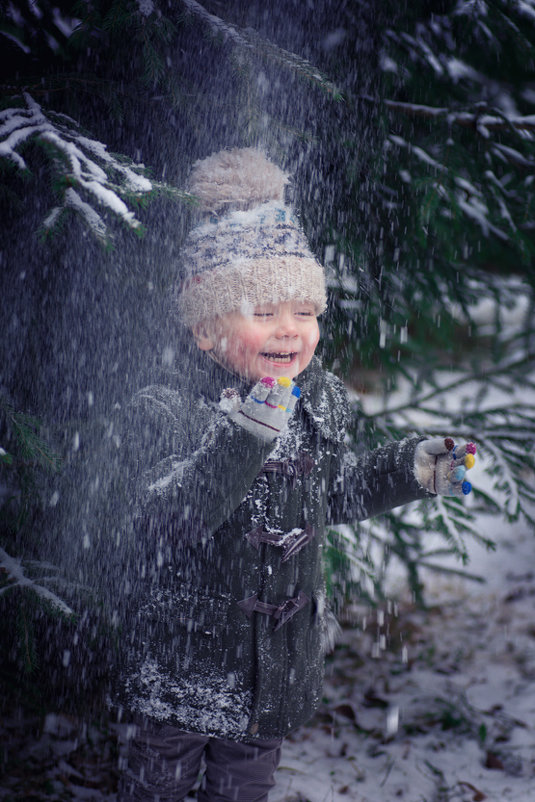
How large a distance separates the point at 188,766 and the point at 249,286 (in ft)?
5.26

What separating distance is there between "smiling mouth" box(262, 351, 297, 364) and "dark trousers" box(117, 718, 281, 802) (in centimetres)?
124

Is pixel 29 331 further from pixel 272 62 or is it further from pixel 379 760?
pixel 379 760

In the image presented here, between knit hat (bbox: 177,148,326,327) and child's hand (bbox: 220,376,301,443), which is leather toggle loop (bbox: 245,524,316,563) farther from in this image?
knit hat (bbox: 177,148,326,327)

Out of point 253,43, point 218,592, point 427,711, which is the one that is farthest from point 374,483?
point 427,711

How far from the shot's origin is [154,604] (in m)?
1.80

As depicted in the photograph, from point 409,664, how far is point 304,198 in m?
3.03

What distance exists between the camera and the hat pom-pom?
1866 millimetres

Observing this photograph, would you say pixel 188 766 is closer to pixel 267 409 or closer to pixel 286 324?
pixel 267 409

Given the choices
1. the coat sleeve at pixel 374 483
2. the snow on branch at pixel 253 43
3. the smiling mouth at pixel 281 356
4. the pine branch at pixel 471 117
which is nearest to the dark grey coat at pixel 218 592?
the smiling mouth at pixel 281 356

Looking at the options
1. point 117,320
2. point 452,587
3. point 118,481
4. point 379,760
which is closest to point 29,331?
point 117,320

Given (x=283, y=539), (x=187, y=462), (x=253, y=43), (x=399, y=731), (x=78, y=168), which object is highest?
(x=253, y=43)

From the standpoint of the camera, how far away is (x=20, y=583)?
216 cm

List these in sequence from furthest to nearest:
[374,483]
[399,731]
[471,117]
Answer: [399,731]
[471,117]
[374,483]

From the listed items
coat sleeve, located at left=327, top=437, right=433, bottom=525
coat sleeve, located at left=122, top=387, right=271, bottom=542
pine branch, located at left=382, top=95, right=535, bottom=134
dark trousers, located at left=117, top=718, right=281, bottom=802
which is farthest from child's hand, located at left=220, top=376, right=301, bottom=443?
pine branch, located at left=382, top=95, right=535, bottom=134
